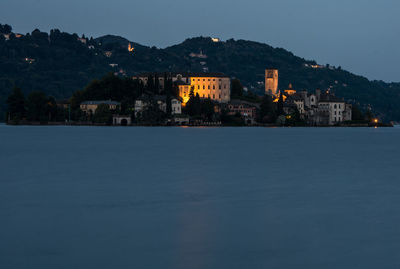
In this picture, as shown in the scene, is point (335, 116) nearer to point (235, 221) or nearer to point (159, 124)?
point (159, 124)

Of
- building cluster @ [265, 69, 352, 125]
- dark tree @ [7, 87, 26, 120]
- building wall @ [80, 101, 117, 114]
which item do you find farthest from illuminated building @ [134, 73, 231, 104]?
dark tree @ [7, 87, 26, 120]

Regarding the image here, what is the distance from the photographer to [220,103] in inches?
6388

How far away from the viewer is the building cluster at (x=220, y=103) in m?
146

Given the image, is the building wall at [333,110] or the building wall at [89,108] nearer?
the building wall at [89,108]

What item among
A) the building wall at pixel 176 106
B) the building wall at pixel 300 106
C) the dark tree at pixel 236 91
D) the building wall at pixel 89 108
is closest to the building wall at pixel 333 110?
the building wall at pixel 300 106

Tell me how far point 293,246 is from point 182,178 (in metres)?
17.0

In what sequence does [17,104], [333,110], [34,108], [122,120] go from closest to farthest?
[34,108] → [122,120] → [17,104] → [333,110]

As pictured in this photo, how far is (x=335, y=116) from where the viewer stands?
169000 mm

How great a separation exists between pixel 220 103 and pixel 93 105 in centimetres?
3667

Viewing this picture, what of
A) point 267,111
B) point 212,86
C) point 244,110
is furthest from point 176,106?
point 212,86

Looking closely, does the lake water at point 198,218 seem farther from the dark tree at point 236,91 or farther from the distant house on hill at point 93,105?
the dark tree at point 236,91

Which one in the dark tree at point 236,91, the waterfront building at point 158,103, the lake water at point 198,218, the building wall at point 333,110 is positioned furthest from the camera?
the dark tree at point 236,91

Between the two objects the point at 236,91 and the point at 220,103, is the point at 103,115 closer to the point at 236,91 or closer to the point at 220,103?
the point at 220,103

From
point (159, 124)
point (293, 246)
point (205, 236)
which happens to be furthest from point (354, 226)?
point (159, 124)
